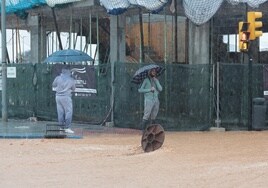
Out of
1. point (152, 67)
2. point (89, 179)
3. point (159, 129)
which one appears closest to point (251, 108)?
point (152, 67)

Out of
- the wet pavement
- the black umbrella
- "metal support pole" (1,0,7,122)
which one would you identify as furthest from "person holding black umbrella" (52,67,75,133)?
"metal support pole" (1,0,7,122)

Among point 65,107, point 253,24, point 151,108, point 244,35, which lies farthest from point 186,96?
point 65,107

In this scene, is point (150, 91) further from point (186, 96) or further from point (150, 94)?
point (186, 96)

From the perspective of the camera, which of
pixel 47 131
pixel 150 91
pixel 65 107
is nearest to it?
pixel 47 131

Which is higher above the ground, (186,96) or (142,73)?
(142,73)

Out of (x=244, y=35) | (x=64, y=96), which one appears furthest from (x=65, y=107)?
(x=244, y=35)

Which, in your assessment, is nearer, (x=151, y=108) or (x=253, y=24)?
(x=151, y=108)

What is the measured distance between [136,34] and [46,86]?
8227mm

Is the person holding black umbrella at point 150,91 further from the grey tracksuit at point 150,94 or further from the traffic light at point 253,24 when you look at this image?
the traffic light at point 253,24

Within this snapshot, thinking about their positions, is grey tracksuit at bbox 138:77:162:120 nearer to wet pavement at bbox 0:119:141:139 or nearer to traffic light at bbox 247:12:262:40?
wet pavement at bbox 0:119:141:139

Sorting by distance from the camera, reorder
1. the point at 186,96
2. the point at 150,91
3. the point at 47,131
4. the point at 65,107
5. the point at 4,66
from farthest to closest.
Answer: the point at 4,66 → the point at 186,96 → the point at 65,107 → the point at 150,91 → the point at 47,131

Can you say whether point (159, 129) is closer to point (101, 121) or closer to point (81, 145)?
point (81, 145)

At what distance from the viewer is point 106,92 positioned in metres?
20.8

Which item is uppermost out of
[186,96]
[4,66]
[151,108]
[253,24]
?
[253,24]
